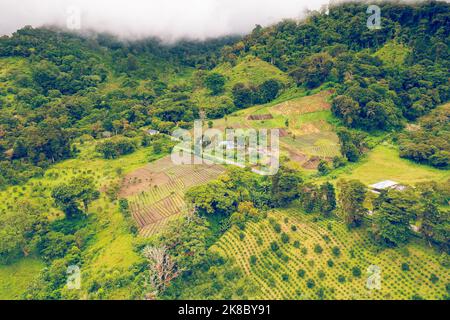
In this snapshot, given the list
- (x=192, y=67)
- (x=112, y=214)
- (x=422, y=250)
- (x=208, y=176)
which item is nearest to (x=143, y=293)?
(x=112, y=214)

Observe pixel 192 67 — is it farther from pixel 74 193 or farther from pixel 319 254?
pixel 319 254

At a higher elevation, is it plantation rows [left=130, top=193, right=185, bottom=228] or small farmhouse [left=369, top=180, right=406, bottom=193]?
Answer: small farmhouse [left=369, top=180, right=406, bottom=193]

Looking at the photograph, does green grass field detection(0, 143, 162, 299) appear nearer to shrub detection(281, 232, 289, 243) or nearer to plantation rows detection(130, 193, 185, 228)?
plantation rows detection(130, 193, 185, 228)

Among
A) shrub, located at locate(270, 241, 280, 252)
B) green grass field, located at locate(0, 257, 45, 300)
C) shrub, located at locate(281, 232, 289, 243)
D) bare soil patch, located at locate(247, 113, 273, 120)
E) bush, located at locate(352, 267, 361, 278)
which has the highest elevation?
bare soil patch, located at locate(247, 113, 273, 120)

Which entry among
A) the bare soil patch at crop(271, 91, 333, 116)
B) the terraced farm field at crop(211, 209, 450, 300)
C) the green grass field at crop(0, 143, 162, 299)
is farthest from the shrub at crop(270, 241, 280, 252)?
the bare soil patch at crop(271, 91, 333, 116)

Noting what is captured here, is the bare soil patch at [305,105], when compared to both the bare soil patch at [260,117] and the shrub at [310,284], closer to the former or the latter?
the bare soil patch at [260,117]

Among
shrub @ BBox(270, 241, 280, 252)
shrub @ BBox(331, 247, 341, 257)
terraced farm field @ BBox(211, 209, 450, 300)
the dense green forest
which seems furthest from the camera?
shrub @ BBox(270, 241, 280, 252)

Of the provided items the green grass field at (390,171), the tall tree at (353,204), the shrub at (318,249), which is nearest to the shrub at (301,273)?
the shrub at (318,249)
